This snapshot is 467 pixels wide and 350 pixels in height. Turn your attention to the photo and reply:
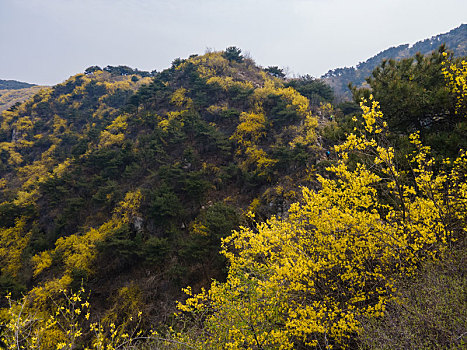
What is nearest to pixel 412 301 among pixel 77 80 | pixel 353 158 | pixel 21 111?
pixel 353 158

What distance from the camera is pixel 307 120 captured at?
17.7 metres

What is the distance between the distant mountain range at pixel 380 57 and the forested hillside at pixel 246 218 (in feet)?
143

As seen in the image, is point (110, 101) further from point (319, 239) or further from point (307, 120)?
point (319, 239)

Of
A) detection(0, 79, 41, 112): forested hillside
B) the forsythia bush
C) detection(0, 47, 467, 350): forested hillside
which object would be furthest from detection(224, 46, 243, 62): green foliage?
detection(0, 79, 41, 112): forested hillside

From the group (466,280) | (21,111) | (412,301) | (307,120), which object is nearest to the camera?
(466,280)

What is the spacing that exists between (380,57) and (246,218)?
86.2m

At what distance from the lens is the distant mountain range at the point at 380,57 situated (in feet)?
182

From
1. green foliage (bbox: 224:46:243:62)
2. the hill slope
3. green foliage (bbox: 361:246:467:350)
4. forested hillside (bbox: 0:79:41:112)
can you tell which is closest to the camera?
green foliage (bbox: 361:246:467:350)

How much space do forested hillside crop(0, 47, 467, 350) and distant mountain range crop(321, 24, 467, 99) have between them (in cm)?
4366

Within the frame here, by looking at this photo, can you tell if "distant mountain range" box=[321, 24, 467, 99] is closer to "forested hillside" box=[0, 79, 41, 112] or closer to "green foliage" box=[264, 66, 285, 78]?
"green foliage" box=[264, 66, 285, 78]

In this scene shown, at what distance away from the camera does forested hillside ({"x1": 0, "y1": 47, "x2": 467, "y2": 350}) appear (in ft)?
13.0

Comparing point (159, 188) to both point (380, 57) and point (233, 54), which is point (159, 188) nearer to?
point (233, 54)

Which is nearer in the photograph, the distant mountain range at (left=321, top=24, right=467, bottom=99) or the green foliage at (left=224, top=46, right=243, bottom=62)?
the green foliage at (left=224, top=46, right=243, bottom=62)

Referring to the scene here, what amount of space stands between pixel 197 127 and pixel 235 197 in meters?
8.01
